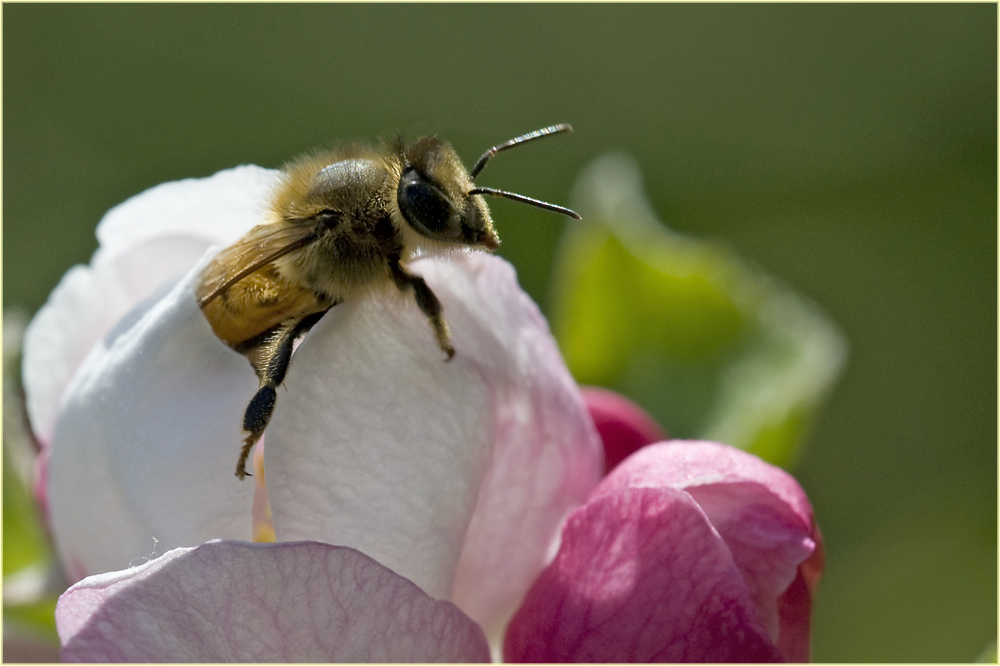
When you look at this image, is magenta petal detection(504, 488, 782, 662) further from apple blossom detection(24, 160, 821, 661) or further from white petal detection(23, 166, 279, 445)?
white petal detection(23, 166, 279, 445)

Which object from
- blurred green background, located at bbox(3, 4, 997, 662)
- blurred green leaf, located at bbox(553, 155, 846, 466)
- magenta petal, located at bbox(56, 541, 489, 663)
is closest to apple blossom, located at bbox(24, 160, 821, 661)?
magenta petal, located at bbox(56, 541, 489, 663)

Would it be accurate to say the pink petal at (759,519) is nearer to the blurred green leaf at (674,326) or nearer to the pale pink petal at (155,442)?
the pale pink petal at (155,442)

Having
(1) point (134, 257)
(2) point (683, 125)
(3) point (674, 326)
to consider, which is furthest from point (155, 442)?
(2) point (683, 125)

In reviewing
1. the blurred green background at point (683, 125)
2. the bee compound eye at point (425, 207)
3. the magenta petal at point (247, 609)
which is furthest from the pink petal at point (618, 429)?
the blurred green background at point (683, 125)

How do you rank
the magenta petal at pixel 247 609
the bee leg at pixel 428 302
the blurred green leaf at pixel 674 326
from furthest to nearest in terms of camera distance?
the blurred green leaf at pixel 674 326 → the bee leg at pixel 428 302 → the magenta petal at pixel 247 609

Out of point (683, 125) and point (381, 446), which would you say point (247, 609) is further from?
point (683, 125)

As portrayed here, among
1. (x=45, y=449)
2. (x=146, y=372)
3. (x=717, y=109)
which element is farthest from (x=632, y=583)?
(x=717, y=109)
